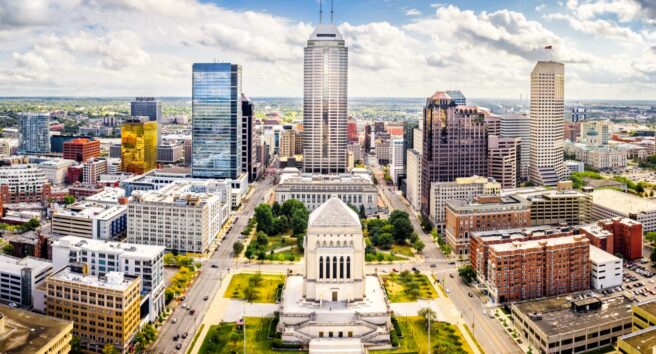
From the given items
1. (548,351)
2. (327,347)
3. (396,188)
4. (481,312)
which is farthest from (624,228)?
(396,188)

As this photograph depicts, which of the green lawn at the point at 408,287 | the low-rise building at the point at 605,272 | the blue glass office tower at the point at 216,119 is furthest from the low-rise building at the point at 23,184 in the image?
the low-rise building at the point at 605,272

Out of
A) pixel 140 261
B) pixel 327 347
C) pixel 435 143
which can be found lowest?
pixel 327 347

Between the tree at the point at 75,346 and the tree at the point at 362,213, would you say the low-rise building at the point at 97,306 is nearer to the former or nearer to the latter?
the tree at the point at 75,346

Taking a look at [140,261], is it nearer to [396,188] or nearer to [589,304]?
[589,304]

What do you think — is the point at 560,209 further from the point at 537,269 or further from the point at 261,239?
the point at 261,239

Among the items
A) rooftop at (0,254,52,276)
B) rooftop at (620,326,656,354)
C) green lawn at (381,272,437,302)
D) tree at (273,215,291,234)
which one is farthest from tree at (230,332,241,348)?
tree at (273,215,291,234)

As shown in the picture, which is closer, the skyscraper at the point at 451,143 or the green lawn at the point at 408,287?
the green lawn at the point at 408,287
